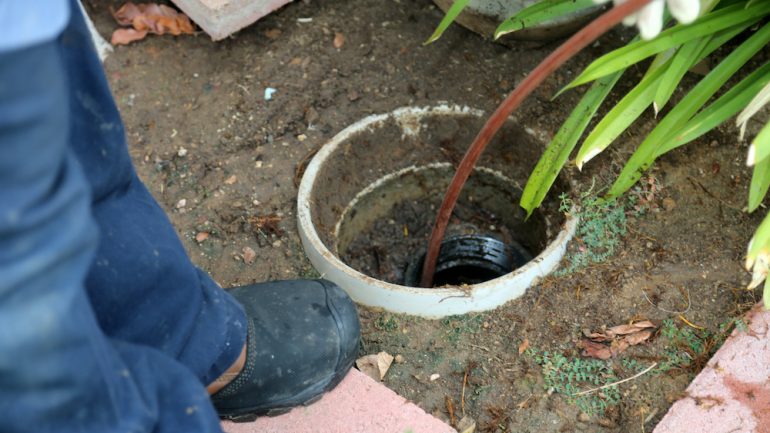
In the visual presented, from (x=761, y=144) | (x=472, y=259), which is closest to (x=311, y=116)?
(x=472, y=259)

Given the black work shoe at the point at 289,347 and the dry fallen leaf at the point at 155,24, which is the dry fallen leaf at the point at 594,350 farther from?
the dry fallen leaf at the point at 155,24

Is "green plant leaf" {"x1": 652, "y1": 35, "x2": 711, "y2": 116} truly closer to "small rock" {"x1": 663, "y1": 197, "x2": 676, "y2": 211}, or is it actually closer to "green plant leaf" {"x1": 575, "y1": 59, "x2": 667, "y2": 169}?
"green plant leaf" {"x1": 575, "y1": 59, "x2": 667, "y2": 169}

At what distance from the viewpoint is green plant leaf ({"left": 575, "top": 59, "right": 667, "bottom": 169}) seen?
182cm

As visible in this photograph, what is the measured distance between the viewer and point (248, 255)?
6.89 ft

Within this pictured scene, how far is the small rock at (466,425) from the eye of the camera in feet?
5.69

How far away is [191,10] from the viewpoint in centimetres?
239

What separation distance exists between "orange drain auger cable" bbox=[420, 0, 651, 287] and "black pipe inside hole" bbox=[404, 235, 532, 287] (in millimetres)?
239

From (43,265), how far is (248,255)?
4.27 ft

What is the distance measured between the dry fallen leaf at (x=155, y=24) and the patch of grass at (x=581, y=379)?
1587 millimetres

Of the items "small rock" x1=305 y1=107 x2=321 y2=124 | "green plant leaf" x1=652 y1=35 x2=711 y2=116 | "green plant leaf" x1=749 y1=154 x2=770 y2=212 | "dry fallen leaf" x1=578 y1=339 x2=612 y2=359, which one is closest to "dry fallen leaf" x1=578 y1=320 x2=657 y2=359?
"dry fallen leaf" x1=578 y1=339 x2=612 y2=359

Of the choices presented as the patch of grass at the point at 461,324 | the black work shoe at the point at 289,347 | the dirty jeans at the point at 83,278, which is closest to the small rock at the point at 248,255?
the black work shoe at the point at 289,347

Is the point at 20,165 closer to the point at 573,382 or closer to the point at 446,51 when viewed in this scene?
the point at 573,382

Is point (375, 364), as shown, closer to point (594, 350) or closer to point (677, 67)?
point (594, 350)

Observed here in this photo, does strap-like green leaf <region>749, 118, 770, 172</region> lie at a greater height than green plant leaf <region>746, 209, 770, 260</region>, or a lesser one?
greater
